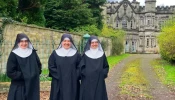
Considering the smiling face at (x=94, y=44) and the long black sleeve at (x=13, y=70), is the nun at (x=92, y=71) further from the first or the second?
the long black sleeve at (x=13, y=70)

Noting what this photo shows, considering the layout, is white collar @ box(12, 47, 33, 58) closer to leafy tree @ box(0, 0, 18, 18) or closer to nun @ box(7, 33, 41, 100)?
nun @ box(7, 33, 41, 100)

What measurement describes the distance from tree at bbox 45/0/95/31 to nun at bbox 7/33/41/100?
1706 cm

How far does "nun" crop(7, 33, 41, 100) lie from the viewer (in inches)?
250

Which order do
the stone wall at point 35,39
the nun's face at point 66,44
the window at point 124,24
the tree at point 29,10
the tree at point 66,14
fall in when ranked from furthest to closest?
the window at point 124,24 → the tree at point 66,14 → the tree at point 29,10 → the stone wall at point 35,39 → the nun's face at point 66,44

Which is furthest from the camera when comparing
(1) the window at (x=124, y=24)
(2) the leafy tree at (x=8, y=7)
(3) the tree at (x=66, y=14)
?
(1) the window at (x=124, y=24)

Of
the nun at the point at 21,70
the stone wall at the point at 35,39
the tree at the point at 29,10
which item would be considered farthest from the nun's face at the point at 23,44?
the tree at the point at 29,10

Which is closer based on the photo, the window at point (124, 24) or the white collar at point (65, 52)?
the white collar at point (65, 52)

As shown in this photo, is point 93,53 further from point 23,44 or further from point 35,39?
point 35,39

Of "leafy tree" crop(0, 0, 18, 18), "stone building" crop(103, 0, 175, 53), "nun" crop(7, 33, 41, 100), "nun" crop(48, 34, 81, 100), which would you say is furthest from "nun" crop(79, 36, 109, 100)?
"stone building" crop(103, 0, 175, 53)

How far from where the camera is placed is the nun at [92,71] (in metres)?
6.83

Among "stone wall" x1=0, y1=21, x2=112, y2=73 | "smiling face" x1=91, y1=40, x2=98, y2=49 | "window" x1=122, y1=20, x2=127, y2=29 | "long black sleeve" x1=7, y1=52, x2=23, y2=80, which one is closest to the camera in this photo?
"long black sleeve" x1=7, y1=52, x2=23, y2=80

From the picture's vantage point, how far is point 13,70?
6.35m

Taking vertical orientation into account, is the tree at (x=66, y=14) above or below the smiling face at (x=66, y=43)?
above

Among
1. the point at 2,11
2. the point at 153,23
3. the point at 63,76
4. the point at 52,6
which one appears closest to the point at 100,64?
the point at 63,76
